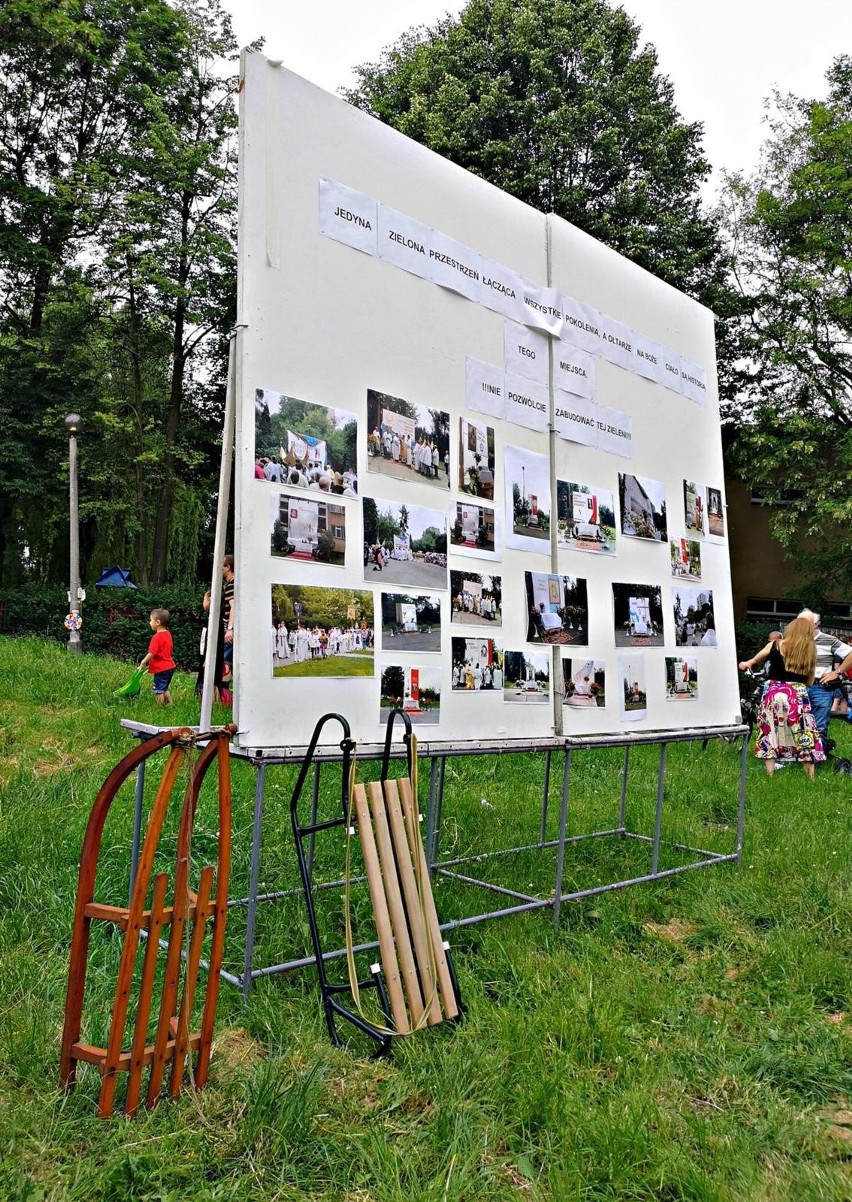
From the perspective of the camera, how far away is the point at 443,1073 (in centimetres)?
297

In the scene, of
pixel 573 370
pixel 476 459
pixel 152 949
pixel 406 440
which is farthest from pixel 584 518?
pixel 152 949

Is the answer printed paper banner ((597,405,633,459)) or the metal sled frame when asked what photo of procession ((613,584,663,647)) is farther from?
the metal sled frame

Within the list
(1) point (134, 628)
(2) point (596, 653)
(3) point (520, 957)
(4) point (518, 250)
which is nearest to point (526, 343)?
(4) point (518, 250)

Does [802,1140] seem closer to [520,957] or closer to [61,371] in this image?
[520,957]

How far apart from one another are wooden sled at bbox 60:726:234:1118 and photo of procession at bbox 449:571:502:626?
134 cm

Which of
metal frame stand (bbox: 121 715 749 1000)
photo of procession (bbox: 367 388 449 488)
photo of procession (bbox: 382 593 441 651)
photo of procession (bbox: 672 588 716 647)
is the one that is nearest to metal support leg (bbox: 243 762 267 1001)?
metal frame stand (bbox: 121 715 749 1000)

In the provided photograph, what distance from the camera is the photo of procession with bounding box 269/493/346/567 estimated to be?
10.6 feet

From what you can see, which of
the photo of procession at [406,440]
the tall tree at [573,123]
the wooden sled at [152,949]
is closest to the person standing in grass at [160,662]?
the photo of procession at [406,440]

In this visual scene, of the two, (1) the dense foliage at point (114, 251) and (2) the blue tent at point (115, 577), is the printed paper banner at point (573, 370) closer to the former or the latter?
(1) the dense foliage at point (114, 251)

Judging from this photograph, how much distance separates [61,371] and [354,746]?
22624mm

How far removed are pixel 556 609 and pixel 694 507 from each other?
5.11ft

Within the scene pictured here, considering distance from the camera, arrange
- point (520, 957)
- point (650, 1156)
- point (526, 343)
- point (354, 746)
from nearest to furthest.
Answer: point (650, 1156) < point (354, 746) < point (520, 957) < point (526, 343)

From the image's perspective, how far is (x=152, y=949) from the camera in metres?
2.51

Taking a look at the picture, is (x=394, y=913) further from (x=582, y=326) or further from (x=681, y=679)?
(x=582, y=326)
